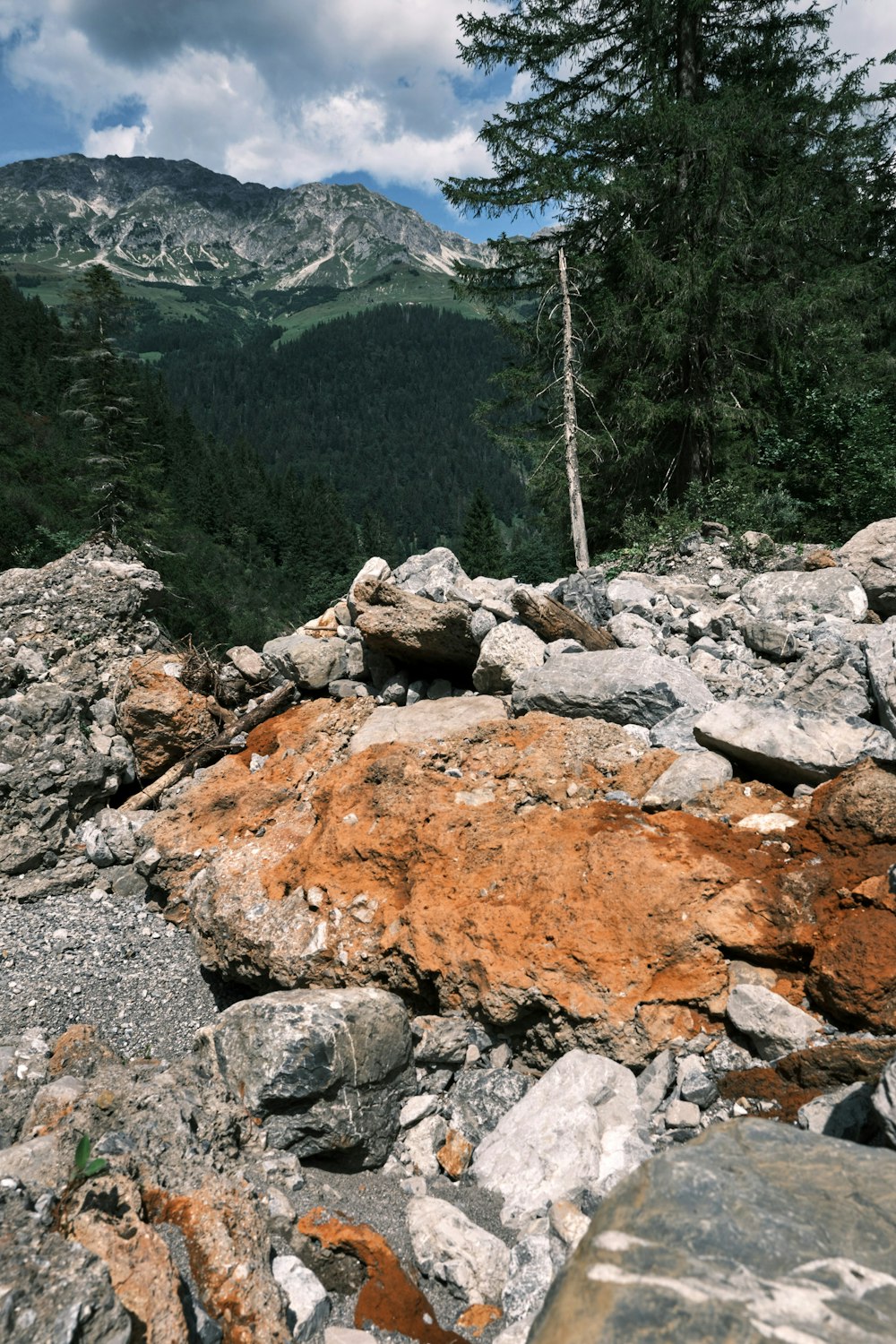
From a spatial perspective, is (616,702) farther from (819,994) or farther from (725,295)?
(725,295)

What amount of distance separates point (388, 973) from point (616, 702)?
332 centimetres

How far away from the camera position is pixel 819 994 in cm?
429

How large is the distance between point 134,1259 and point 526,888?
3181 mm

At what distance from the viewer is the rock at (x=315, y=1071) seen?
438 cm

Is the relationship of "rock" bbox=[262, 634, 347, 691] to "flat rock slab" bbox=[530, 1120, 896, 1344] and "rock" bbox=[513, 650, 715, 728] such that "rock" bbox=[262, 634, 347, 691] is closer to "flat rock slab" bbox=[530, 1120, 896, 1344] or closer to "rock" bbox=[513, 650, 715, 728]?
"rock" bbox=[513, 650, 715, 728]

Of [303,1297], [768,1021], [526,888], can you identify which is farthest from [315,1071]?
[768,1021]

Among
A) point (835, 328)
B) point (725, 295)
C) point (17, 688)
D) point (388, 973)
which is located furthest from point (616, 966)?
point (835, 328)

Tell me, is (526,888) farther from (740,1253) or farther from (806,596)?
(806,596)

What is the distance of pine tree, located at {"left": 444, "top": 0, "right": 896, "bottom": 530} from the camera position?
14883mm

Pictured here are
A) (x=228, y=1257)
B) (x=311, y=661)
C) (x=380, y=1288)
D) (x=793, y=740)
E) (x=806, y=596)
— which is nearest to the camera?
(x=228, y=1257)

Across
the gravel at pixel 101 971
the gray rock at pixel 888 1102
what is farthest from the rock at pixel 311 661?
the gray rock at pixel 888 1102

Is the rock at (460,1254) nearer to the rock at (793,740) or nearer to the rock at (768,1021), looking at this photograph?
the rock at (768,1021)

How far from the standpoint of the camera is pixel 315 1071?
4.38 metres

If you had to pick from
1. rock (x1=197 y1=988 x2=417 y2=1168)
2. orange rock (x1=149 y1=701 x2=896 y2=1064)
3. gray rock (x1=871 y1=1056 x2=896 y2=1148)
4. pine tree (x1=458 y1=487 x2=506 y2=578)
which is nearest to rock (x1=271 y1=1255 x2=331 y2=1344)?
rock (x1=197 y1=988 x2=417 y2=1168)
